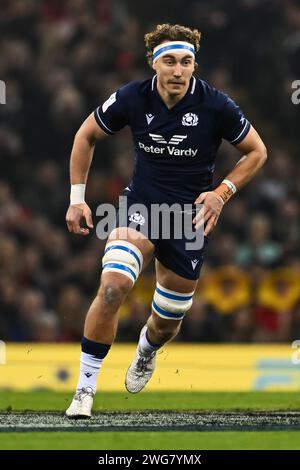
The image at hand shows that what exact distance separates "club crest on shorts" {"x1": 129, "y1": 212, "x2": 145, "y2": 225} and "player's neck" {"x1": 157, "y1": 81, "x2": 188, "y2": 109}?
72cm

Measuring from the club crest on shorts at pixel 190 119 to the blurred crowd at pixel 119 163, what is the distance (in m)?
4.73

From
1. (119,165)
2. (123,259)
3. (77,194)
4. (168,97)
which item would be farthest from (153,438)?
(119,165)

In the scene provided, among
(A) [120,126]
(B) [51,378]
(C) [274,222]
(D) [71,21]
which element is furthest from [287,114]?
(A) [120,126]

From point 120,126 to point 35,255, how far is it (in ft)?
17.2

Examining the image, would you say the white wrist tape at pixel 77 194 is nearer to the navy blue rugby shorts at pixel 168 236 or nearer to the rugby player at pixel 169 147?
the rugby player at pixel 169 147

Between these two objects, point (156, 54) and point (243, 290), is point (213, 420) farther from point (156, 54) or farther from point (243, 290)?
point (243, 290)

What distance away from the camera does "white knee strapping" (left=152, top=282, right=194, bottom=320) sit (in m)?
8.21

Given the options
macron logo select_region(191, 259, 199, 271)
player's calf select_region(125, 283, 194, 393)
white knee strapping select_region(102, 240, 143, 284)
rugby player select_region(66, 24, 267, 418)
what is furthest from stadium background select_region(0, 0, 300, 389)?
white knee strapping select_region(102, 240, 143, 284)

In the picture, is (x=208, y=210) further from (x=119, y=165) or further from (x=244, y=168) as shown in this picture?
(x=119, y=165)

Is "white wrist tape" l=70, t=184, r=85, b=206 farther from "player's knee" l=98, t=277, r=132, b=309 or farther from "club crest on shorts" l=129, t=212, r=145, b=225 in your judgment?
"player's knee" l=98, t=277, r=132, b=309

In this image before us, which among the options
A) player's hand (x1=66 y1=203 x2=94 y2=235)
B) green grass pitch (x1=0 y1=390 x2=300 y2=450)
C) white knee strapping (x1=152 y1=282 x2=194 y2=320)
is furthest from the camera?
white knee strapping (x1=152 y1=282 x2=194 y2=320)

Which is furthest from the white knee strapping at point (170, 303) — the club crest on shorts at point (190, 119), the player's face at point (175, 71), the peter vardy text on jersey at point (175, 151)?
the player's face at point (175, 71)

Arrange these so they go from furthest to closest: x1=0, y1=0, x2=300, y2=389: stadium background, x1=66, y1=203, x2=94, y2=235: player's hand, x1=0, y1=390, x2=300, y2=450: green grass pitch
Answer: x1=0, y1=0, x2=300, y2=389: stadium background, x1=66, y1=203, x2=94, y2=235: player's hand, x1=0, y1=390, x2=300, y2=450: green grass pitch

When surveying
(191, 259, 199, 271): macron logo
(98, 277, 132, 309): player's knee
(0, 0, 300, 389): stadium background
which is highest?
(0, 0, 300, 389): stadium background
